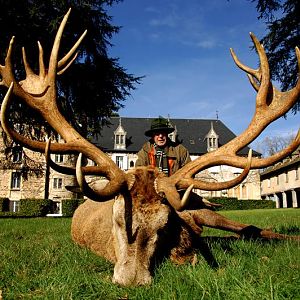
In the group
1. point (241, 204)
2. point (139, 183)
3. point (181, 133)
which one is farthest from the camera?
point (181, 133)

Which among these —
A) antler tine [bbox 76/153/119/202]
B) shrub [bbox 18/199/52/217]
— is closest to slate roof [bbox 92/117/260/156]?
shrub [bbox 18/199/52/217]

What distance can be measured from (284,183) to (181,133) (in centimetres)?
1652

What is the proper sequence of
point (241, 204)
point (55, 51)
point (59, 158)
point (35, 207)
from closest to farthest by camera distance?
point (55, 51)
point (35, 207)
point (241, 204)
point (59, 158)

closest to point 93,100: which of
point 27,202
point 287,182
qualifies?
point 27,202

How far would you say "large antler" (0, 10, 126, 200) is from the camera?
13.1 ft

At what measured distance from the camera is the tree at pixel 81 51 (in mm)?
14008

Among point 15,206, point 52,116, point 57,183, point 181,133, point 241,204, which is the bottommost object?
point 15,206

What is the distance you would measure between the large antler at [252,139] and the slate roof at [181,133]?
48.7 m

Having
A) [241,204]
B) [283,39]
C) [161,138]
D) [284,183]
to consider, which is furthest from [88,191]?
[284,183]

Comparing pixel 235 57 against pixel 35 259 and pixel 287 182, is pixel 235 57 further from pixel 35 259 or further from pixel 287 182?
pixel 287 182

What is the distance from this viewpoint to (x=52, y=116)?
4.92 meters

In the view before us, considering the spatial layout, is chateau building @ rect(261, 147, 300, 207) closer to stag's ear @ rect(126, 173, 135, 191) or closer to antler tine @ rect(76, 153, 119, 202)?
stag's ear @ rect(126, 173, 135, 191)

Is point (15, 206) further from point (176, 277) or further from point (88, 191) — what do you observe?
point (176, 277)

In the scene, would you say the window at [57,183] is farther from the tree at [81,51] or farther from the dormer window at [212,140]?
the tree at [81,51]
